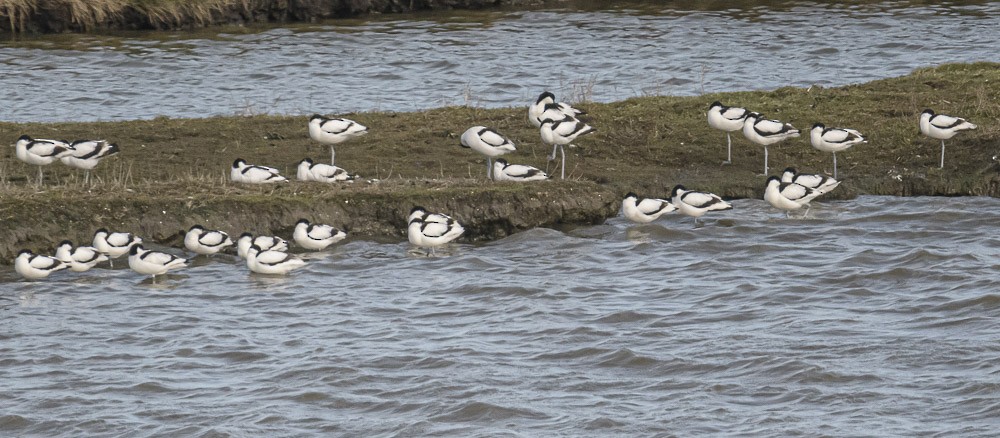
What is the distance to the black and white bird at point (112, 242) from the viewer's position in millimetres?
15758

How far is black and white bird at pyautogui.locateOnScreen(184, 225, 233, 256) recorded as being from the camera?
53.0 ft

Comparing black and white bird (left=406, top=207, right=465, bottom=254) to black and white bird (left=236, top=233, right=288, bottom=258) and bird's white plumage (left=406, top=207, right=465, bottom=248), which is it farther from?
black and white bird (left=236, top=233, right=288, bottom=258)

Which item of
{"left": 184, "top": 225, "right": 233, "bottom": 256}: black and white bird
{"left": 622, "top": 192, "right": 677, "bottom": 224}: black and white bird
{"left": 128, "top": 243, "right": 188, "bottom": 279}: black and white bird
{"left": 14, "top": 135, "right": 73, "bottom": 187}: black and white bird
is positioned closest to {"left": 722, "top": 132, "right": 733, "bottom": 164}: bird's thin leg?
{"left": 622, "top": 192, "right": 677, "bottom": 224}: black and white bird

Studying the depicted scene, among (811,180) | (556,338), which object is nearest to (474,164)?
(811,180)

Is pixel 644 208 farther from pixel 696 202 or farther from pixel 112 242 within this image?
pixel 112 242

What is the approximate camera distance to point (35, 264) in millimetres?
15266

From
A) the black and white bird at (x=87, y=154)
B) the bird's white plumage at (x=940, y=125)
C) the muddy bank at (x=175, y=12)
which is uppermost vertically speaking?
the black and white bird at (x=87, y=154)

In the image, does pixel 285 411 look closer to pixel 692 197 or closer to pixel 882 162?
pixel 692 197

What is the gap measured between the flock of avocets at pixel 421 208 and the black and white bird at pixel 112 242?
0.01 meters

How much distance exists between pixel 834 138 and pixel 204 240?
8.39m

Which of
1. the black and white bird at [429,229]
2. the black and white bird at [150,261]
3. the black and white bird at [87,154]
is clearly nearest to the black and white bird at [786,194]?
the black and white bird at [429,229]

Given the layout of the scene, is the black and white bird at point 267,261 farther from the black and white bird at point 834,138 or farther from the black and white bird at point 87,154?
the black and white bird at point 834,138

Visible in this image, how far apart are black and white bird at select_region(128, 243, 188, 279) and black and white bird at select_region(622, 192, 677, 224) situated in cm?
540

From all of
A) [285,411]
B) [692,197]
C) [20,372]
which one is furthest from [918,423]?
[20,372]
